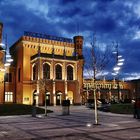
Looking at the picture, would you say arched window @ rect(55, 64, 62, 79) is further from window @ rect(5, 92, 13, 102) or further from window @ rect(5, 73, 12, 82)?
window @ rect(5, 92, 13, 102)

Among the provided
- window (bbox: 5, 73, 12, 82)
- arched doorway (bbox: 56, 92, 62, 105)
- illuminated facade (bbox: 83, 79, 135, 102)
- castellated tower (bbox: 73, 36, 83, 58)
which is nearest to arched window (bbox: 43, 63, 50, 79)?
arched doorway (bbox: 56, 92, 62, 105)

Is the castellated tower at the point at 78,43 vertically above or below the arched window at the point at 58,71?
above

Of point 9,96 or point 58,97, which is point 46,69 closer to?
point 58,97

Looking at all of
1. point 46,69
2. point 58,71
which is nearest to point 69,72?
point 58,71

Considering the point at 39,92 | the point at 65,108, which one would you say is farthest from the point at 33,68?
the point at 65,108

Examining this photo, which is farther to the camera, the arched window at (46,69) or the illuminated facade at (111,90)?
the illuminated facade at (111,90)

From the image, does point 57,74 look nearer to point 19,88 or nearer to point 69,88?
point 69,88

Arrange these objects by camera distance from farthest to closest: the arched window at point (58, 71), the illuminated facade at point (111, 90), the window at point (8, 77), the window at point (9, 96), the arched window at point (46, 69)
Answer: the illuminated facade at point (111, 90), the window at point (8, 77), the window at point (9, 96), the arched window at point (58, 71), the arched window at point (46, 69)

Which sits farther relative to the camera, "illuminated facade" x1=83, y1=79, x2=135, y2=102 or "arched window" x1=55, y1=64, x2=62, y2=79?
Result: "illuminated facade" x1=83, y1=79, x2=135, y2=102

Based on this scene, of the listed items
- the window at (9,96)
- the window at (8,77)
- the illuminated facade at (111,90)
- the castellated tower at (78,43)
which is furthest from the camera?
the illuminated facade at (111,90)

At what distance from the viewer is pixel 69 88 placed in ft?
214

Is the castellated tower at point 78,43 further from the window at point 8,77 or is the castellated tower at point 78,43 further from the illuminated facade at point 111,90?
the window at point 8,77

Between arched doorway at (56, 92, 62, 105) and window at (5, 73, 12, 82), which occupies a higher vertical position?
window at (5, 73, 12, 82)

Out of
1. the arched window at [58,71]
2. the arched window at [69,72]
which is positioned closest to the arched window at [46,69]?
the arched window at [58,71]
